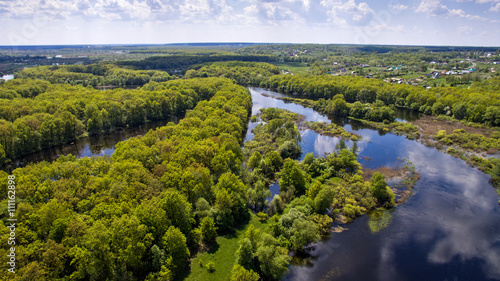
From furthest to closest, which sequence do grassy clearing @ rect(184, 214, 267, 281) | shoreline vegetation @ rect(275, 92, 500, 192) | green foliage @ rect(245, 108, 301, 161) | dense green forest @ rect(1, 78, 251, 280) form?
shoreline vegetation @ rect(275, 92, 500, 192), green foliage @ rect(245, 108, 301, 161), grassy clearing @ rect(184, 214, 267, 281), dense green forest @ rect(1, 78, 251, 280)

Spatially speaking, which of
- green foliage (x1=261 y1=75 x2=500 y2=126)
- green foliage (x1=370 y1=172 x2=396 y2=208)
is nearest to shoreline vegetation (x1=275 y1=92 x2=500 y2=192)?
green foliage (x1=261 y1=75 x2=500 y2=126)

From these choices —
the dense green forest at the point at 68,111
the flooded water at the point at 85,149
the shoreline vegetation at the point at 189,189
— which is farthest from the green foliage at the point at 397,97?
the flooded water at the point at 85,149

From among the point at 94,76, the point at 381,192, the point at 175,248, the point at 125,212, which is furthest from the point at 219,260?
the point at 94,76

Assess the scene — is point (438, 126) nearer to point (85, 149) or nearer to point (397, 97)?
point (397, 97)

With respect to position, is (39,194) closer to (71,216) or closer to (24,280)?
(71,216)

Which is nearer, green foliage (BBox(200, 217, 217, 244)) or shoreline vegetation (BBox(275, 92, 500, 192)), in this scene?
green foliage (BBox(200, 217, 217, 244))

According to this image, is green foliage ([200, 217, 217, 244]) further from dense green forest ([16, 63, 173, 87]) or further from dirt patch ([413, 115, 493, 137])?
dense green forest ([16, 63, 173, 87])
